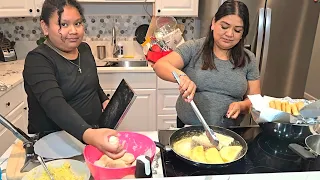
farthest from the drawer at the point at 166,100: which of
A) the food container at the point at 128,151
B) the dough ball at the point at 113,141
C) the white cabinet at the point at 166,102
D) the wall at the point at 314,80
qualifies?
the dough ball at the point at 113,141

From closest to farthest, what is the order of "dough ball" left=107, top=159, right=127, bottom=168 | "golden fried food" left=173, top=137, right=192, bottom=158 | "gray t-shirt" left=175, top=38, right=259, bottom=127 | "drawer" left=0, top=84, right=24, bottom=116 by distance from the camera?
1. "dough ball" left=107, top=159, right=127, bottom=168
2. "golden fried food" left=173, top=137, right=192, bottom=158
3. "gray t-shirt" left=175, top=38, right=259, bottom=127
4. "drawer" left=0, top=84, right=24, bottom=116

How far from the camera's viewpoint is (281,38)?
2455 mm

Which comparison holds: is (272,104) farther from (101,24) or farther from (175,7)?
(101,24)

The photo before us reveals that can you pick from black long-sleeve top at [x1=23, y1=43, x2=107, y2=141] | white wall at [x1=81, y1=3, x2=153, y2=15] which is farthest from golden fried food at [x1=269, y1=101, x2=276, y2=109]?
white wall at [x1=81, y1=3, x2=153, y2=15]

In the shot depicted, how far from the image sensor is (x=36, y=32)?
2961mm

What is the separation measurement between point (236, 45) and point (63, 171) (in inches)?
41.0

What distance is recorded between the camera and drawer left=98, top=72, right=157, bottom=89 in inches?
102

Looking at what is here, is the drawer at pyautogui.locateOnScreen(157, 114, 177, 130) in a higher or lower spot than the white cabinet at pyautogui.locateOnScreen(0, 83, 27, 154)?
lower

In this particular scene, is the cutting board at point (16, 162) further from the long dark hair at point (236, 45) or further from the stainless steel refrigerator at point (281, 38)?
the stainless steel refrigerator at point (281, 38)

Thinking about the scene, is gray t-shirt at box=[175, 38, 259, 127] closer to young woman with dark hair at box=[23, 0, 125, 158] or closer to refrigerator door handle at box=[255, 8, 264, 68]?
young woman with dark hair at box=[23, 0, 125, 158]

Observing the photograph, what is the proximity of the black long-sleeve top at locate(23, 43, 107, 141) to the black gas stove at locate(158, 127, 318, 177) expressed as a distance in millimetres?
320

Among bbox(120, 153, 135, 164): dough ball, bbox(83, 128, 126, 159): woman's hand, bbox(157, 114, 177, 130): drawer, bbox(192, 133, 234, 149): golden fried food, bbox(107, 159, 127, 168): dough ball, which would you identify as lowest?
bbox(157, 114, 177, 130): drawer

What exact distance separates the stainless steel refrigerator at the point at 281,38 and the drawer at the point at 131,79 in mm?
723

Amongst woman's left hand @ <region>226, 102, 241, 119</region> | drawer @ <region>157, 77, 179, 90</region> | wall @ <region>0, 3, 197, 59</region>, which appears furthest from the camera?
wall @ <region>0, 3, 197, 59</region>
